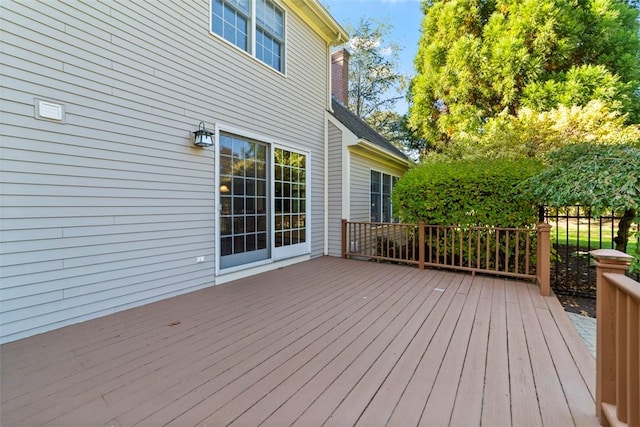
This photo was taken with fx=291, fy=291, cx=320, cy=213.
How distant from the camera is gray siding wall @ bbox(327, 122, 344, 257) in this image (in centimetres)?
666

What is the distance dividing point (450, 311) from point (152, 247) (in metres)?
3.60

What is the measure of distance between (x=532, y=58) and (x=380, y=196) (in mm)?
6538

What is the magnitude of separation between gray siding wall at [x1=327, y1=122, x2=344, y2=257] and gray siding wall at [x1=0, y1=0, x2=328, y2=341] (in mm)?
2588

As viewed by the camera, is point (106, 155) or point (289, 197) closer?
point (106, 155)

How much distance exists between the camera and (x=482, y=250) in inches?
202

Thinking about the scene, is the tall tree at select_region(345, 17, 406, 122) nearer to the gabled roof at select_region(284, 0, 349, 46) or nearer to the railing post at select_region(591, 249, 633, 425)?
the gabled roof at select_region(284, 0, 349, 46)

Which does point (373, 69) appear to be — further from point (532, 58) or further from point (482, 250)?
point (482, 250)

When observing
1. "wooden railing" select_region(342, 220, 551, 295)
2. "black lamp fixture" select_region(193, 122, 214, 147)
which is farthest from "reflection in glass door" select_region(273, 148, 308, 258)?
"black lamp fixture" select_region(193, 122, 214, 147)

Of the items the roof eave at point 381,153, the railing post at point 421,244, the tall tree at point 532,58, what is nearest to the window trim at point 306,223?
the roof eave at point 381,153

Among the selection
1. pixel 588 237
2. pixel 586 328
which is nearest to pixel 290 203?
pixel 586 328

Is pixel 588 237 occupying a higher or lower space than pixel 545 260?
higher

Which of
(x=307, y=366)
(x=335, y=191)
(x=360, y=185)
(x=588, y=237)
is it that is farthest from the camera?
(x=360, y=185)

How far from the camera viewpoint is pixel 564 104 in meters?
8.53

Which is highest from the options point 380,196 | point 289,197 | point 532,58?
point 532,58
